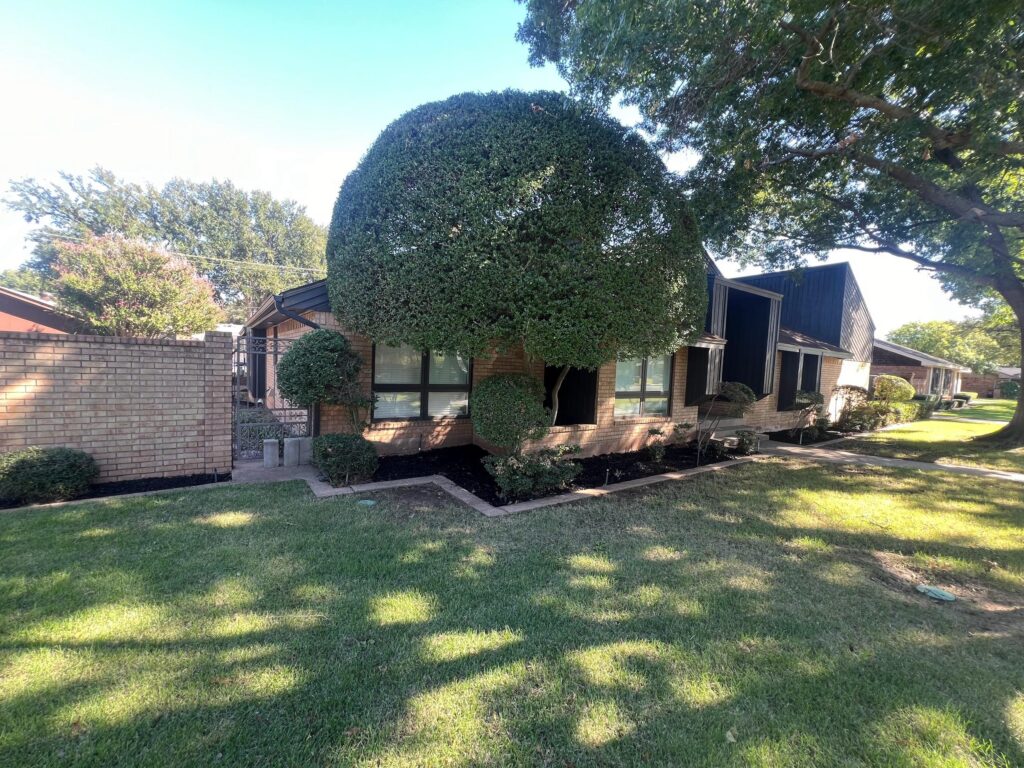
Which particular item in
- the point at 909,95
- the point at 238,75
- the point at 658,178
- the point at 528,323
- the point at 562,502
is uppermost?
the point at 238,75

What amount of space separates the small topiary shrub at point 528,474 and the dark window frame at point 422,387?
216 cm

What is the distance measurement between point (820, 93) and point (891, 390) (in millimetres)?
15927

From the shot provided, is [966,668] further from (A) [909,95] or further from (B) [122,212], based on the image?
(B) [122,212]

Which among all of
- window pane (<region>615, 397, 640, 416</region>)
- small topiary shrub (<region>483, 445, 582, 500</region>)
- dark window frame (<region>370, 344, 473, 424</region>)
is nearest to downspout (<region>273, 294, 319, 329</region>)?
dark window frame (<region>370, 344, 473, 424</region>)

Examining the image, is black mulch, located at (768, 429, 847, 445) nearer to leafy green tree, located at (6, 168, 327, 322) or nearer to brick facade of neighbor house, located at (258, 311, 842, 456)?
brick facade of neighbor house, located at (258, 311, 842, 456)

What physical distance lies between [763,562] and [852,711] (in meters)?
1.90

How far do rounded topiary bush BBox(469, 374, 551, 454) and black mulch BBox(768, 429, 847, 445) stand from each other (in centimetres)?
913

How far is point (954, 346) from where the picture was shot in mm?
39344

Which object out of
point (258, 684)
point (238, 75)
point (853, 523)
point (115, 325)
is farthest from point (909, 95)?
point (115, 325)

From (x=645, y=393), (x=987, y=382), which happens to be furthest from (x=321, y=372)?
(x=987, y=382)

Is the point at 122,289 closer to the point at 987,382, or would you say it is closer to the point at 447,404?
the point at 447,404

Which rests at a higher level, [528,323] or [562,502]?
[528,323]

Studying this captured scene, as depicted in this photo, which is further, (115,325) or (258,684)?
(115,325)

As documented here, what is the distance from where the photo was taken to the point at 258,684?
2.22 meters
